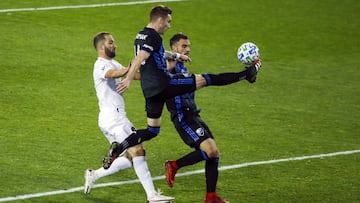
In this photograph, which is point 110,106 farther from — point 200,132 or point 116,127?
point 200,132

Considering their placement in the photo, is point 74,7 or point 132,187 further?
point 74,7

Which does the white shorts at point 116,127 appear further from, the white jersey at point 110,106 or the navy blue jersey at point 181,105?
the navy blue jersey at point 181,105

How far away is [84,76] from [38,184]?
7.53 m

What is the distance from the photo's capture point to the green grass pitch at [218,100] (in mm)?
16472

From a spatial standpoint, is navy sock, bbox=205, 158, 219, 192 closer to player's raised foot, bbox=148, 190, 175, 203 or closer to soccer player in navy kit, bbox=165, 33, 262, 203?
soccer player in navy kit, bbox=165, 33, 262, 203

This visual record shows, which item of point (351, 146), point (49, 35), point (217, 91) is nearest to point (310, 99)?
point (217, 91)

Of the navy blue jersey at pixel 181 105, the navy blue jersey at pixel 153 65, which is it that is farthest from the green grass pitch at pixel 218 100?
the navy blue jersey at pixel 153 65

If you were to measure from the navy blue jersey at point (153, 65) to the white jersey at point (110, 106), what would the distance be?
0.65 meters

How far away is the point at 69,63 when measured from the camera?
24.0m

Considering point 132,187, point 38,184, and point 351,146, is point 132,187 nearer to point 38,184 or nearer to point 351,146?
point 38,184

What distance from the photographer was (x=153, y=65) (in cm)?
1516

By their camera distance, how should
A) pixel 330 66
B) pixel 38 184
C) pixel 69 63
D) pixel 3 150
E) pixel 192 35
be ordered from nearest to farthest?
pixel 38 184 → pixel 3 150 → pixel 69 63 → pixel 330 66 → pixel 192 35

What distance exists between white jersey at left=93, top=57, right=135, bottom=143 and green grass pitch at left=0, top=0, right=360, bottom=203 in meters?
0.96

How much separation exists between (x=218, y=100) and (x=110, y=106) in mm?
6780
